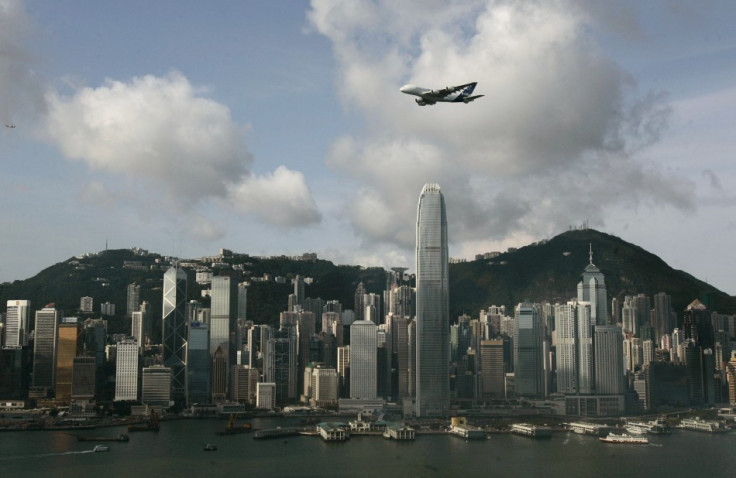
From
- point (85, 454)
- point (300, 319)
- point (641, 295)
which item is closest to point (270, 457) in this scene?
point (85, 454)

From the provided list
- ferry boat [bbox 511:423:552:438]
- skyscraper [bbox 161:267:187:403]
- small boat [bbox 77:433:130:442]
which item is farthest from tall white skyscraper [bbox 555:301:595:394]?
small boat [bbox 77:433:130:442]

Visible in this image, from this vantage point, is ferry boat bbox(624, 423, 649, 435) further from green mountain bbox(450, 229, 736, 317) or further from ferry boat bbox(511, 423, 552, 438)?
green mountain bbox(450, 229, 736, 317)

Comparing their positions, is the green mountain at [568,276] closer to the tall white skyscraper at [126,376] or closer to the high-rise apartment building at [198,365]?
the high-rise apartment building at [198,365]

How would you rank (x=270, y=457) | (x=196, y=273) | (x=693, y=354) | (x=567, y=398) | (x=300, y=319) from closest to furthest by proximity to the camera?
(x=270, y=457) → (x=567, y=398) → (x=693, y=354) → (x=300, y=319) → (x=196, y=273)

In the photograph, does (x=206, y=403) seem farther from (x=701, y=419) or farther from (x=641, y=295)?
(x=641, y=295)

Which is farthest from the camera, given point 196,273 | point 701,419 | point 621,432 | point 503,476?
point 196,273

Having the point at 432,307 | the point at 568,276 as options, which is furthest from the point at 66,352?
the point at 568,276
